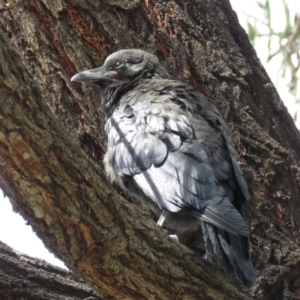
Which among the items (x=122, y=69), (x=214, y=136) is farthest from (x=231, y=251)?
(x=122, y=69)

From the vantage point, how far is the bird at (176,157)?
3471 mm

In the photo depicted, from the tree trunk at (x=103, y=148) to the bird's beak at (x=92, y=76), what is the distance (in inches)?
2.4

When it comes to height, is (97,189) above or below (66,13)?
below

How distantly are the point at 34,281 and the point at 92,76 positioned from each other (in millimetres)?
1158

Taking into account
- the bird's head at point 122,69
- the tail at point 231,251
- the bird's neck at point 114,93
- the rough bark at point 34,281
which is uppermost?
the bird's head at point 122,69

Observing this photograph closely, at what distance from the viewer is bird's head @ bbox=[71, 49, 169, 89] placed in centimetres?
419

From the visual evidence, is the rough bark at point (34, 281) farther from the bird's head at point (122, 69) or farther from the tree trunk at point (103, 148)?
the bird's head at point (122, 69)

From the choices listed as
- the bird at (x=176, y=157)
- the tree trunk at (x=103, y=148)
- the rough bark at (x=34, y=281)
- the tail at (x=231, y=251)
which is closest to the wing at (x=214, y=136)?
the bird at (x=176, y=157)

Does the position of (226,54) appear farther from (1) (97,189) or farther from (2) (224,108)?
(1) (97,189)

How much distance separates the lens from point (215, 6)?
442cm

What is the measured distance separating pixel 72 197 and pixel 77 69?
51.7 inches

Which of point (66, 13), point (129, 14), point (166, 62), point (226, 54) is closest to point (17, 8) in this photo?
point (66, 13)

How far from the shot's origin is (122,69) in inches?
182

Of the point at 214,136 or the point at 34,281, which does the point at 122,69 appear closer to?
the point at 214,136
